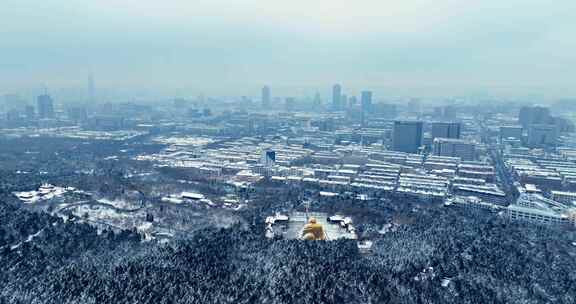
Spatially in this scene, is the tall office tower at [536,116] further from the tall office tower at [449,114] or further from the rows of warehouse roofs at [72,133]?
the rows of warehouse roofs at [72,133]

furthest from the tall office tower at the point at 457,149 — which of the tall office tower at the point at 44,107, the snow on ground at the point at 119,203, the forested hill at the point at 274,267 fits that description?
the tall office tower at the point at 44,107

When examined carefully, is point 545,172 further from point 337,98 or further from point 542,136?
point 337,98

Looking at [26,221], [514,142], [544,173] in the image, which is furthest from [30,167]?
[514,142]

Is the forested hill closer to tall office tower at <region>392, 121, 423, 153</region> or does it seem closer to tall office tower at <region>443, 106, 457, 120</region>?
tall office tower at <region>392, 121, 423, 153</region>

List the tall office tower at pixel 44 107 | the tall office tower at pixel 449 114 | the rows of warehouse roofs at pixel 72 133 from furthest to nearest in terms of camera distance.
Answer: the tall office tower at pixel 449 114
the tall office tower at pixel 44 107
the rows of warehouse roofs at pixel 72 133

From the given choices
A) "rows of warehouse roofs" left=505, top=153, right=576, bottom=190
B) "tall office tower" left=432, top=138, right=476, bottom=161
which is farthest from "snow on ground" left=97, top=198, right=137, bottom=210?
"tall office tower" left=432, top=138, right=476, bottom=161
